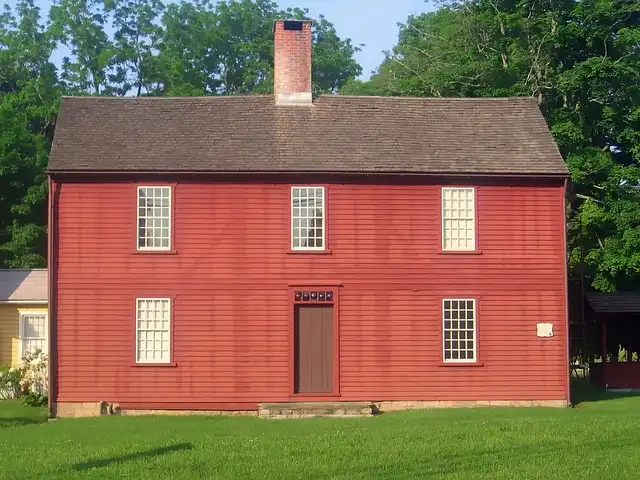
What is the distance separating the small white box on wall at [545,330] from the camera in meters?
25.8

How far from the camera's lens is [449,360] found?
2566 centimetres

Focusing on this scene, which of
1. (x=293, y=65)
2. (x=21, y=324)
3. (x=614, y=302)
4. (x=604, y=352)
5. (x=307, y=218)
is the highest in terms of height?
(x=293, y=65)

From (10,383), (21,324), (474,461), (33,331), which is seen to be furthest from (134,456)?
(21,324)

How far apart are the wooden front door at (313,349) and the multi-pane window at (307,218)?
1.61 meters

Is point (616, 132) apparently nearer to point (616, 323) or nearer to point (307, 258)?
point (616, 323)

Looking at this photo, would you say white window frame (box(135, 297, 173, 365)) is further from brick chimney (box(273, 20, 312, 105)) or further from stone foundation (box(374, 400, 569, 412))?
brick chimney (box(273, 20, 312, 105))

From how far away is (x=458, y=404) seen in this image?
2553 centimetres

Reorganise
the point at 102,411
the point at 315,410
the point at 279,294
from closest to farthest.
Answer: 1. the point at 315,410
2. the point at 102,411
3. the point at 279,294

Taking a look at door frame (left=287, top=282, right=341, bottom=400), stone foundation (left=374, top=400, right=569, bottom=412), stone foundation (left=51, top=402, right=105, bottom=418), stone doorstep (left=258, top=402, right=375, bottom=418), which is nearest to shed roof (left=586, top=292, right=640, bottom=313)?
stone foundation (left=374, top=400, right=569, bottom=412)

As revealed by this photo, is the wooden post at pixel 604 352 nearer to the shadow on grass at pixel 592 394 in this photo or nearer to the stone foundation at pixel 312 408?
the shadow on grass at pixel 592 394

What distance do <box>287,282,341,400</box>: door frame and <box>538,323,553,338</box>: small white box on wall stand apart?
5.11 m

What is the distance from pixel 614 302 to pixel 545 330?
5.70 m

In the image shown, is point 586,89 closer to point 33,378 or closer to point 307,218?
point 307,218

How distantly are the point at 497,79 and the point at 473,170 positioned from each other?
1314 cm
